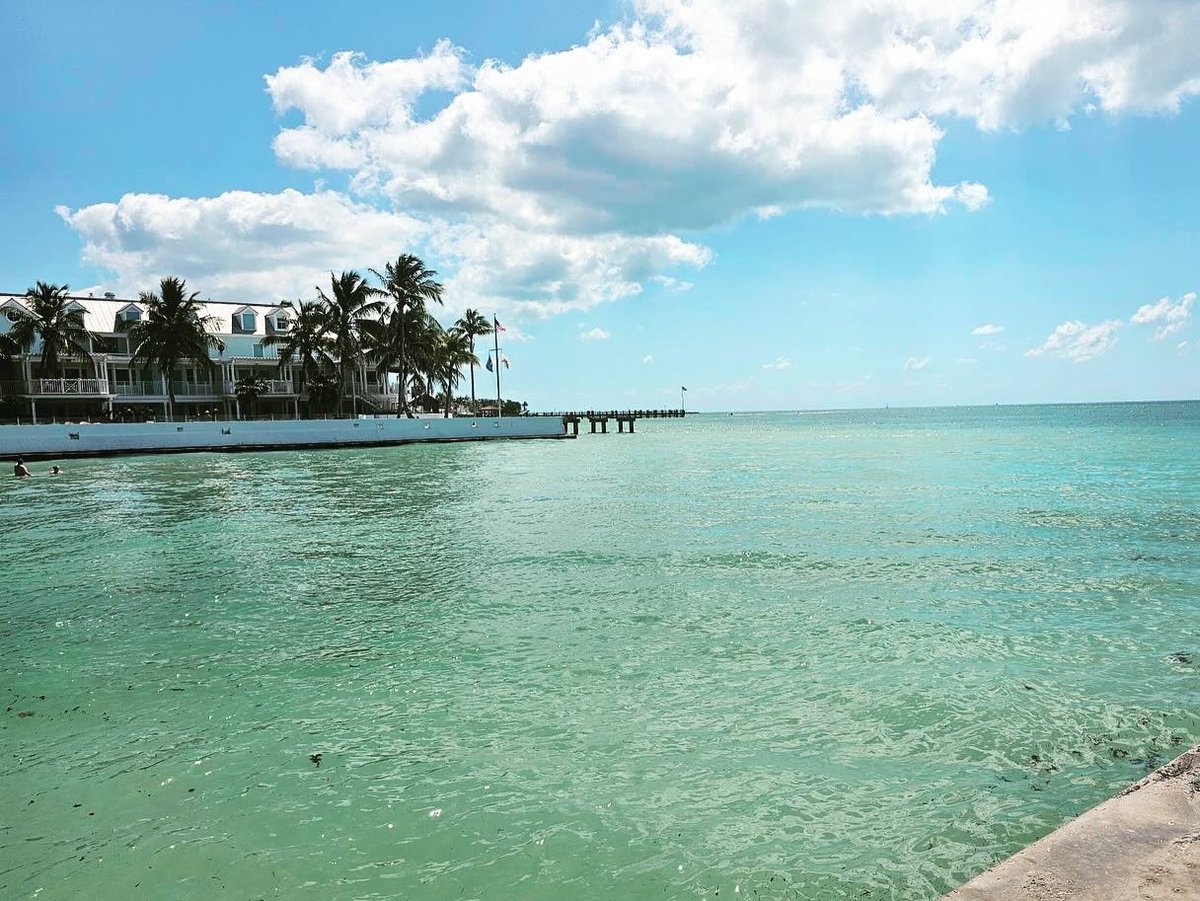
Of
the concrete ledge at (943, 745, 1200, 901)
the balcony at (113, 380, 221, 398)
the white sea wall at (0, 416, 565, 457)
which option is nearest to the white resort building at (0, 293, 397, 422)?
the balcony at (113, 380, 221, 398)

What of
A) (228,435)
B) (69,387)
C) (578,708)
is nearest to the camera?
(578,708)

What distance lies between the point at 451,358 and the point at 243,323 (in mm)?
17544

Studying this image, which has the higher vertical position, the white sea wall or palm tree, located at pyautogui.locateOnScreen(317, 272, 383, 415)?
palm tree, located at pyautogui.locateOnScreen(317, 272, 383, 415)

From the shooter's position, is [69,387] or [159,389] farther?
[159,389]

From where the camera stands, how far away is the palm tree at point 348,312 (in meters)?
55.4

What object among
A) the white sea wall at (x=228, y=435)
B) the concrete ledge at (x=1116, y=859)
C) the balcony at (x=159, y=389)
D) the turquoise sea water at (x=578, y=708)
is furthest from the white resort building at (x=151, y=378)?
the concrete ledge at (x=1116, y=859)

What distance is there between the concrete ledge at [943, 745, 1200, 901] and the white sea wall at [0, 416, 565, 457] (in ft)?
163

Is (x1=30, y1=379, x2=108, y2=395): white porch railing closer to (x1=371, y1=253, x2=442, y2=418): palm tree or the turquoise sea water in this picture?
(x1=371, y1=253, x2=442, y2=418): palm tree

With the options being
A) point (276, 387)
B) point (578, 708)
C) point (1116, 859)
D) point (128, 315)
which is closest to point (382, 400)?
point (276, 387)

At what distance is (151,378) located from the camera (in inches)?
2265

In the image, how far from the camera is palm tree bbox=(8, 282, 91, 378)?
5000cm

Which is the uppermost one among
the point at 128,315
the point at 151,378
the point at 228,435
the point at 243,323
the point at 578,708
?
the point at 128,315

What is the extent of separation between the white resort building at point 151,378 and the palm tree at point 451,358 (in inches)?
221

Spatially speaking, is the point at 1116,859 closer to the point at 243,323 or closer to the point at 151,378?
the point at 151,378
